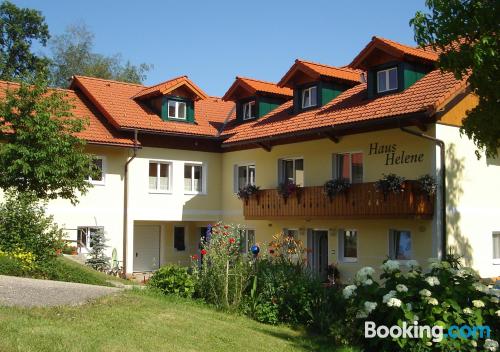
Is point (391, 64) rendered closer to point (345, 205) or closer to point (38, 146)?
point (345, 205)

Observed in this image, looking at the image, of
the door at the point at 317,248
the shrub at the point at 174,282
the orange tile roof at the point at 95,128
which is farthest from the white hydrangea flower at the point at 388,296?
the orange tile roof at the point at 95,128

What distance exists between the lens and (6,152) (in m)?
18.2

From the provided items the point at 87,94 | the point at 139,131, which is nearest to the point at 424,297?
the point at 139,131

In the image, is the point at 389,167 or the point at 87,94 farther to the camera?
the point at 87,94

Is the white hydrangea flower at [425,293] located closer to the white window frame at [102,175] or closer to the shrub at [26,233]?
the shrub at [26,233]

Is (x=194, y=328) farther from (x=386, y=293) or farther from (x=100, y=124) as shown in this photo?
(x=100, y=124)

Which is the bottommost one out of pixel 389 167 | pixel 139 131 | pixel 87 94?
pixel 389 167

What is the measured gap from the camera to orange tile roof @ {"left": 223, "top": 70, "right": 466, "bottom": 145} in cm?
1881

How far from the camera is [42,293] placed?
11891 millimetres

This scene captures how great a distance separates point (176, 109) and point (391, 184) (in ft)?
39.9

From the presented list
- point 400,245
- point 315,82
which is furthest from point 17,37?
point 400,245

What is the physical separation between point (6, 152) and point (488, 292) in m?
14.0

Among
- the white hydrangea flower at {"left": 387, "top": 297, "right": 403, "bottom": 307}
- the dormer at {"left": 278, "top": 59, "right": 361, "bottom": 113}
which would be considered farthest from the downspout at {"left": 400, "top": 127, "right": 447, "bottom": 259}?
the white hydrangea flower at {"left": 387, "top": 297, "right": 403, "bottom": 307}

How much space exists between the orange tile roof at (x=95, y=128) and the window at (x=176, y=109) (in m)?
2.98
